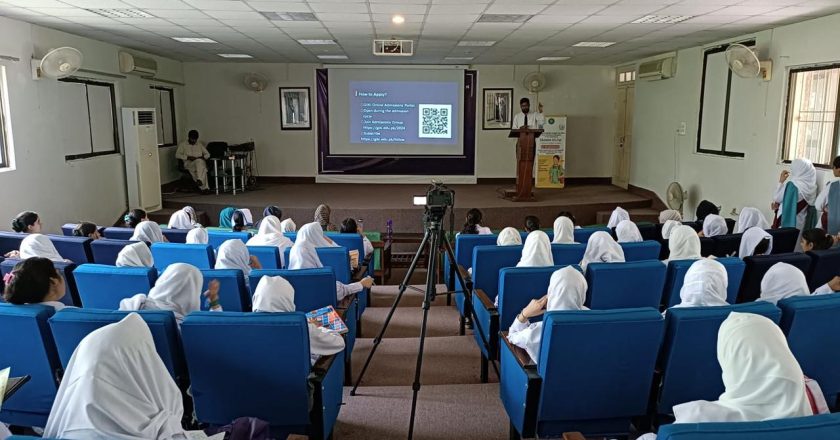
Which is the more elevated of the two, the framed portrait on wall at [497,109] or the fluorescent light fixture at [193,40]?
the fluorescent light fixture at [193,40]

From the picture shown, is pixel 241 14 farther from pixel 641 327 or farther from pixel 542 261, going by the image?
pixel 641 327

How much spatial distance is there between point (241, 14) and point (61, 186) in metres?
3.40

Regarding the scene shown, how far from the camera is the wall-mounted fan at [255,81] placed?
454 inches

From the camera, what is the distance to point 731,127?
7.91 metres

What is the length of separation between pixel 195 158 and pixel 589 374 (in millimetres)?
9779

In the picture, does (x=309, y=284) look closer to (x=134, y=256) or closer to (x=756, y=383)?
(x=134, y=256)

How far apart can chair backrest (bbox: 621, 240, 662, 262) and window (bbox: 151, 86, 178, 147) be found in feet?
29.4

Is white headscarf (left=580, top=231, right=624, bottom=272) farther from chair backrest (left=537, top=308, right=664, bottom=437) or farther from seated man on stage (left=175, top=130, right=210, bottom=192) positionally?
seated man on stage (left=175, top=130, right=210, bottom=192)

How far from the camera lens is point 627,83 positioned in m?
11.6

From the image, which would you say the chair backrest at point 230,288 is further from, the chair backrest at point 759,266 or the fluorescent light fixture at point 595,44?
the fluorescent light fixture at point 595,44

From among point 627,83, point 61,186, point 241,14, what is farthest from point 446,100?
point 61,186

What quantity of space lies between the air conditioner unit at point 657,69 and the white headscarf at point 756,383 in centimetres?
856

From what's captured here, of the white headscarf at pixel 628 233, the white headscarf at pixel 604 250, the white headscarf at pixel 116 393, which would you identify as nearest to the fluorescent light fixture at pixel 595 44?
the white headscarf at pixel 628 233

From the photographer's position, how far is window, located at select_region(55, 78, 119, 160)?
7.45 metres
